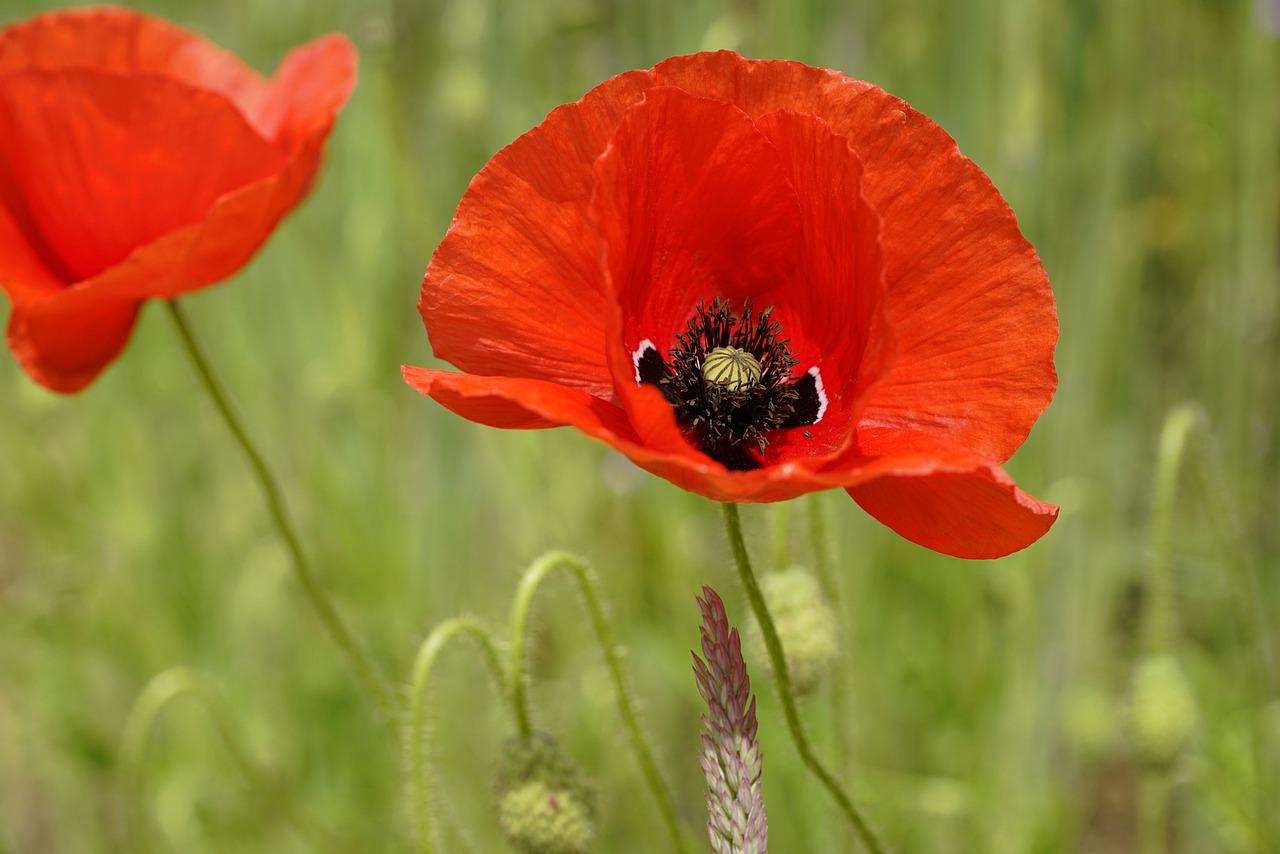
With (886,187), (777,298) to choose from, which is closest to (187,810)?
(777,298)

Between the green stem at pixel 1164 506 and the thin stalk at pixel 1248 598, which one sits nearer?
the green stem at pixel 1164 506

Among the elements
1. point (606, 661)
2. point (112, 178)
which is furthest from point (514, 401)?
point (112, 178)

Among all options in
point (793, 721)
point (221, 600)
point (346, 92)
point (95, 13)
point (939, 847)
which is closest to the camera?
point (793, 721)

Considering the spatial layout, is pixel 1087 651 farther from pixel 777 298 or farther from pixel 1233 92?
pixel 777 298

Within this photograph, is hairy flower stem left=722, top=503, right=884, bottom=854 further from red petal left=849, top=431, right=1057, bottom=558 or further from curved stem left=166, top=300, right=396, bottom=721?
curved stem left=166, top=300, right=396, bottom=721

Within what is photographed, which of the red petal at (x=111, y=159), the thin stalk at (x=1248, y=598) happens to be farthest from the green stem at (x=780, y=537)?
the red petal at (x=111, y=159)

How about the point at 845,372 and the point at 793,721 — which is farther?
the point at 845,372

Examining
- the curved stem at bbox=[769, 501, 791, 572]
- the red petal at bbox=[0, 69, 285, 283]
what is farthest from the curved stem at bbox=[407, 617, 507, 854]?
the red petal at bbox=[0, 69, 285, 283]

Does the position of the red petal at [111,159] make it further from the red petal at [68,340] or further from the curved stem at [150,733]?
the curved stem at [150,733]
